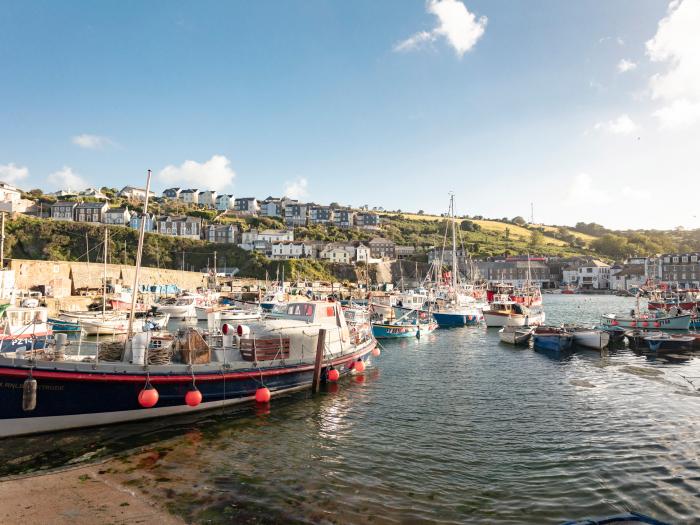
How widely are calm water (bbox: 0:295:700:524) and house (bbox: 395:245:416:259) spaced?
122 meters

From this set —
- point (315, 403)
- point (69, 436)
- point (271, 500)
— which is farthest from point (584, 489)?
point (69, 436)

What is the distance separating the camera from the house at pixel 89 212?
4692 inches

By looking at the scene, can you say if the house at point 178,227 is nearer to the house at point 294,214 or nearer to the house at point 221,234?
the house at point 221,234

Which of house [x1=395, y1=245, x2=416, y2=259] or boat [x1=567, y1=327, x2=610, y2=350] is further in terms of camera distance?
house [x1=395, y1=245, x2=416, y2=259]

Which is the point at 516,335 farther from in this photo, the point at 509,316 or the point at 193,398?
the point at 193,398

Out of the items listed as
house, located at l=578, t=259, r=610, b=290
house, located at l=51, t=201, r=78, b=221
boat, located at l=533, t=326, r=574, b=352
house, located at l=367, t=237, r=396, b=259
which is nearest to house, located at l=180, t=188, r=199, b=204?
house, located at l=51, t=201, r=78, b=221

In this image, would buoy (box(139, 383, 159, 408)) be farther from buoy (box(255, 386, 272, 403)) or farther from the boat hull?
buoy (box(255, 386, 272, 403))

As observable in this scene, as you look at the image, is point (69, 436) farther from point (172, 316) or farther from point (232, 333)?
point (172, 316)

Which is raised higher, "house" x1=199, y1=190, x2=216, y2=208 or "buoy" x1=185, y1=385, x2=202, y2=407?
"house" x1=199, y1=190, x2=216, y2=208

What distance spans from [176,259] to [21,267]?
5936 cm

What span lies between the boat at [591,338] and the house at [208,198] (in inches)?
6241

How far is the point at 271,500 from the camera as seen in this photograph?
10109mm

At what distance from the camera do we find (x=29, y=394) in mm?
12641

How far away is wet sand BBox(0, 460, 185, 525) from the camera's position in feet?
28.9
